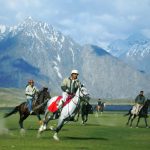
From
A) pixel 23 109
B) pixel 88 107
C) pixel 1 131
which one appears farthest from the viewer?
pixel 88 107

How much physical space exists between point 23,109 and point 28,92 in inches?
48.6

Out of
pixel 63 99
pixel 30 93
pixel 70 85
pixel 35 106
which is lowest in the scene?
pixel 35 106

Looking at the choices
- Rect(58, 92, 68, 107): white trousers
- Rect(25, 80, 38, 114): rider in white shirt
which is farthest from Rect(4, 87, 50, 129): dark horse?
Rect(58, 92, 68, 107): white trousers

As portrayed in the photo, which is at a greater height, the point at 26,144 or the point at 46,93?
the point at 46,93

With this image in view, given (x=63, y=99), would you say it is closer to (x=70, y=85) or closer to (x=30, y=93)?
(x=70, y=85)

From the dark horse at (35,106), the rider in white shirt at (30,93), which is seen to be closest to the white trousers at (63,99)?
the dark horse at (35,106)

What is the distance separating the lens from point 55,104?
84.8ft

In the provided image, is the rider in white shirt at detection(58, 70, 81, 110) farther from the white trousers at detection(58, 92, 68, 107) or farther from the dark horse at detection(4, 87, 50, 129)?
the dark horse at detection(4, 87, 50, 129)

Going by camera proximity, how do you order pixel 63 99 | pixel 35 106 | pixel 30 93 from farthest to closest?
pixel 30 93
pixel 35 106
pixel 63 99

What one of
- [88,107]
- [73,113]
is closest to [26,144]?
[73,113]

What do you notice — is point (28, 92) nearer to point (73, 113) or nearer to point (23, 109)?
point (23, 109)

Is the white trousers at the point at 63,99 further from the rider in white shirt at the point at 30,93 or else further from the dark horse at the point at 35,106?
the rider in white shirt at the point at 30,93

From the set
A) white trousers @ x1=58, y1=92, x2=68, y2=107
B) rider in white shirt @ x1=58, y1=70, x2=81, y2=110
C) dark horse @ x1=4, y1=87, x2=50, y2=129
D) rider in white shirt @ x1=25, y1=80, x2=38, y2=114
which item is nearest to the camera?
rider in white shirt @ x1=58, y1=70, x2=81, y2=110

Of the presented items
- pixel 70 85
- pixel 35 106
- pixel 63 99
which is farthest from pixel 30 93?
pixel 70 85
